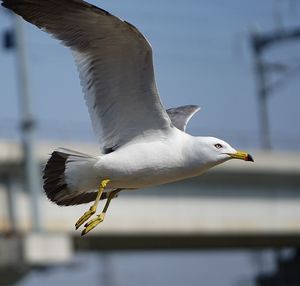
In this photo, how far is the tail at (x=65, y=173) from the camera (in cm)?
1112

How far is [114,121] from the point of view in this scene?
1133 centimetres

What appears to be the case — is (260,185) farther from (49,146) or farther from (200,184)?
(49,146)

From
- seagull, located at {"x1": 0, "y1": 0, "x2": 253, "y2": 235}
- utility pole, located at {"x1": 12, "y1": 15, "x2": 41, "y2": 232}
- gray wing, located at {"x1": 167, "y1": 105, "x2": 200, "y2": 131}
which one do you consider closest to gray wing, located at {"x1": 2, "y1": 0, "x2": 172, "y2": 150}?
seagull, located at {"x1": 0, "y1": 0, "x2": 253, "y2": 235}

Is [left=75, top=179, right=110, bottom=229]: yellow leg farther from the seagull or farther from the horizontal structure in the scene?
the horizontal structure

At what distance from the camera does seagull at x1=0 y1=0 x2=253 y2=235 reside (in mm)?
10820

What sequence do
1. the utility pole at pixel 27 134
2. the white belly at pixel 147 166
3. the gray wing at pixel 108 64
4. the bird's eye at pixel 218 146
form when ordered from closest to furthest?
the gray wing at pixel 108 64 < the white belly at pixel 147 166 < the bird's eye at pixel 218 146 < the utility pole at pixel 27 134

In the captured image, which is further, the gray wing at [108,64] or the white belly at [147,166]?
the white belly at [147,166]

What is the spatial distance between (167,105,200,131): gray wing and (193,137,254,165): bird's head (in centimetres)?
91

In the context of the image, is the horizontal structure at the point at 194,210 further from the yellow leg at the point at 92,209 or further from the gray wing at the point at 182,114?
the yellow leg at the point at 92,209

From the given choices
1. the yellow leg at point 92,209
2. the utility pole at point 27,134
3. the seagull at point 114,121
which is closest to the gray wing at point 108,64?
the seagull at point 114,121

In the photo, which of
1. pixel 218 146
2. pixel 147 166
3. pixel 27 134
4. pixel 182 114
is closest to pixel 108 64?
pixel 147 166

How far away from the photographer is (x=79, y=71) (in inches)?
444

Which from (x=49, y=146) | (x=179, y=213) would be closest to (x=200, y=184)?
(x=179, y=213)

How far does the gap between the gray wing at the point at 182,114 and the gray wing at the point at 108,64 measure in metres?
0.96
